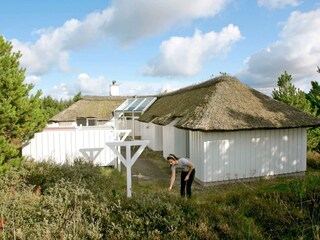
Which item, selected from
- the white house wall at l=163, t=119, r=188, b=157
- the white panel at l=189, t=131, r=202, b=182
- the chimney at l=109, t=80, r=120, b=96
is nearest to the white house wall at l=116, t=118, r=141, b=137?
the chimney at l=109, t=80, r=120, b=96

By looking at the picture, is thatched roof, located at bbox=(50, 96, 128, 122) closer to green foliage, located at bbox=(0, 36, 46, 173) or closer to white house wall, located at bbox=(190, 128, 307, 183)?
green foliage, located at bbox=(0, 36, 46, 173)

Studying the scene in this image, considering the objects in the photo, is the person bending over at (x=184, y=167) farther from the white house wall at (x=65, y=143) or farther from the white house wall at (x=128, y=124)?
the white house wall at (x=128, y=124)

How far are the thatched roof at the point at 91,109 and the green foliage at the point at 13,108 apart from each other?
1624 centimetres

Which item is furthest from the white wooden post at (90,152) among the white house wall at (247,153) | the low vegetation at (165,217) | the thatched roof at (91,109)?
the thatched roof at (91,109)

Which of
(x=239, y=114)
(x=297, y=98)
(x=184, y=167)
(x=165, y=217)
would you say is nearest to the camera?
(x=165, y=217)

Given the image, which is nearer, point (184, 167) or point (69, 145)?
point (184, 167)

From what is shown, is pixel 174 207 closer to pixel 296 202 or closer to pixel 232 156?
pixel 296 202

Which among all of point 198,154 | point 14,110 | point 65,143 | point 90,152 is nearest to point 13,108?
point 14,110

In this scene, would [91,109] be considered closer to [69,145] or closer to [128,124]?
[128,124]

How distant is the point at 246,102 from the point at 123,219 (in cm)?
852

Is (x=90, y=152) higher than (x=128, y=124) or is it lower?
lower

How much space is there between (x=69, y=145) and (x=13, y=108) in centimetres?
340

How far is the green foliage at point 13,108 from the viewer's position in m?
8.03

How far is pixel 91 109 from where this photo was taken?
2652cm
